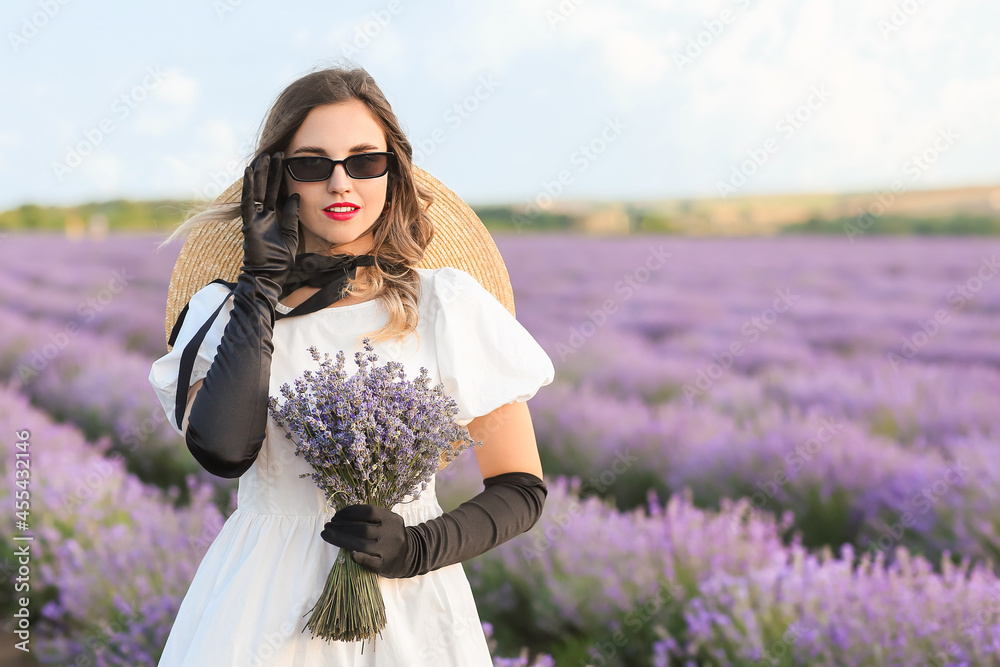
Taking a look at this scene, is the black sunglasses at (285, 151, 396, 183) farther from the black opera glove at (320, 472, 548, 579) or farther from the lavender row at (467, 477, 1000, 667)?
the lavender row at (467, 477, 1000, 667)

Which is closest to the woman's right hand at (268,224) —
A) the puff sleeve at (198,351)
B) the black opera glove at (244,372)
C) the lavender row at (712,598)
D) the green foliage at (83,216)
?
the black opera glove at (244,372)

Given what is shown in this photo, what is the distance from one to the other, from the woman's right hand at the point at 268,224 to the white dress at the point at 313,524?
0.11 m

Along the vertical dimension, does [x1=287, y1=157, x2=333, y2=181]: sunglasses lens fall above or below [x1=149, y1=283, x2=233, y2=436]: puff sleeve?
above

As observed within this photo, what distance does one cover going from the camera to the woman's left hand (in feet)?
3.83

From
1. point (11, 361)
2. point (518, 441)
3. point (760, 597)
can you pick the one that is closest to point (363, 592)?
point (518, 441)

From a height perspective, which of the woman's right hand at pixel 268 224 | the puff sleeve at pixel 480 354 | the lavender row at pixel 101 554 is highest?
the woman's right hand at pixel 268 224

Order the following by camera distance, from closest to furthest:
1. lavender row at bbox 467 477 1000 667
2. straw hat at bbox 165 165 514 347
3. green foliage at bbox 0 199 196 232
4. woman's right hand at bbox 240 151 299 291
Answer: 1. woman's right hand at bbox 240 151 299 291
2. straw hat at bbox 165 165 514 347
3. lavender row at bbox 467 477 1000 667
4. green foliage at bbox 0 199 196 232

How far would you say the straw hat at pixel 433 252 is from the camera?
183 centimetres

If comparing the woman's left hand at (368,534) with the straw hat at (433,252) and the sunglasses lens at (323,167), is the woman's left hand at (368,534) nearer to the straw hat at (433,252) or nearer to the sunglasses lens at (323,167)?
the sunglasses lens at (323,167)

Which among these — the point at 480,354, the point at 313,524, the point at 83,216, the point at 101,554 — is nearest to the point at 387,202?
the point at 480,354

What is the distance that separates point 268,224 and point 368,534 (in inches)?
24.1

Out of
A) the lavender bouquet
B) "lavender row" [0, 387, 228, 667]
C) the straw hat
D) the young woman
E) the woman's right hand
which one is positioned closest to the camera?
the lavender bouquet

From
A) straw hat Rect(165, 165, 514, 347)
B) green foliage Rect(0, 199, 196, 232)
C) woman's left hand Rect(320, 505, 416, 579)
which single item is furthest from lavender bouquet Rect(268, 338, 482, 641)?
green foliage Rect(0, 199, 196, 232)

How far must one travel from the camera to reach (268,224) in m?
1.42
